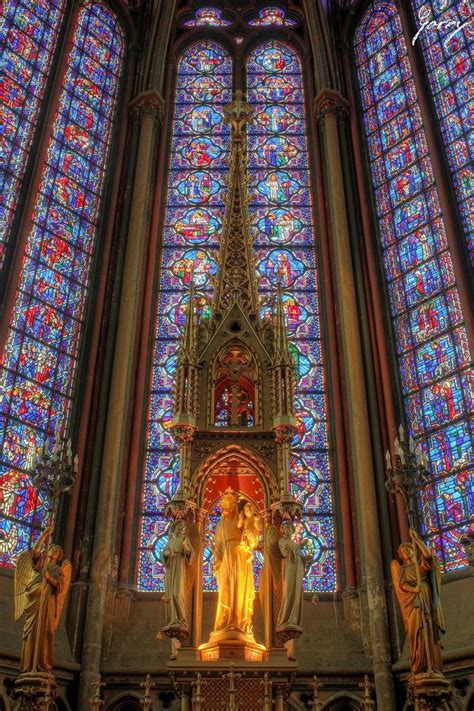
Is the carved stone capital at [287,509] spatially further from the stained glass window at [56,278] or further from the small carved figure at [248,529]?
the stained glass window at [56,278]

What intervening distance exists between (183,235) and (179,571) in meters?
7.84

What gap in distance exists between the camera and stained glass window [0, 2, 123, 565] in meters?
11.1

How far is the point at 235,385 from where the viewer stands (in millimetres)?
9711

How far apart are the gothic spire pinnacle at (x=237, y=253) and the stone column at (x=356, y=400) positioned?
2.79 metres

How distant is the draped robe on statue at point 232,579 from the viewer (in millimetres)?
8148

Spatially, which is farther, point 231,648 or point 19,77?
point 19,77

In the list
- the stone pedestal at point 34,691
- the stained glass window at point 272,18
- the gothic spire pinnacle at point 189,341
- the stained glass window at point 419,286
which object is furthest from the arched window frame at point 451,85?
the stone pedestal at point 34,691

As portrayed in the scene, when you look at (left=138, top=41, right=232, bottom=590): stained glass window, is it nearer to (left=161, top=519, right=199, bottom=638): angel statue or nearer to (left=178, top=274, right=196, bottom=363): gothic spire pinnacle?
(left=178, top=274, right=196, bottom=363): gothic spire pinnacle

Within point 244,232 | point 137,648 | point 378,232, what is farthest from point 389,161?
point 137,648

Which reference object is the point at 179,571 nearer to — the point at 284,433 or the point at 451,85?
the point at 284,433

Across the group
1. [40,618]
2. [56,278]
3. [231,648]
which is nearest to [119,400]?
[56,278]

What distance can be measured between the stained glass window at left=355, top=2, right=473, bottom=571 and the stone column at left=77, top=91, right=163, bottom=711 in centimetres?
429

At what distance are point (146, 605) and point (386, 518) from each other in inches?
139

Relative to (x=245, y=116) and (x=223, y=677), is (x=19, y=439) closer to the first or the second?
(x=223, y=677)
